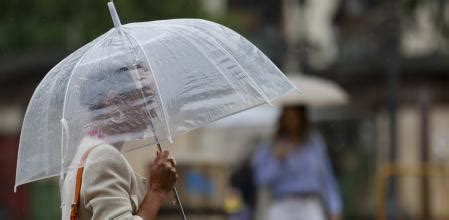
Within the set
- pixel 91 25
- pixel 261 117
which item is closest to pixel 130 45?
pixel 261 117

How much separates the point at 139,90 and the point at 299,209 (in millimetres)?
5073

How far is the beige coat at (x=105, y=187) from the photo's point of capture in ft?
16.5

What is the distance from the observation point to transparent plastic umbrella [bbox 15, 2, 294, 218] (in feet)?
17.4

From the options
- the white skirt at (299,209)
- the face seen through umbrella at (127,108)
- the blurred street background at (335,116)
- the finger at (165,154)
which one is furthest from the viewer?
the blurred street background at (335,116)

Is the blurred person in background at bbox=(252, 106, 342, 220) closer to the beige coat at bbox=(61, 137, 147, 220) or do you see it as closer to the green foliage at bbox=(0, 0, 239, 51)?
the beige coat at bbox=(61, 137, 147, 220)

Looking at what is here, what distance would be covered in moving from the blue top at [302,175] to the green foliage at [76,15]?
16559mm

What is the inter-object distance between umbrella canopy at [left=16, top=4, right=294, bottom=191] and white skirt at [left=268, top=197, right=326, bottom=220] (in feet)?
14.9

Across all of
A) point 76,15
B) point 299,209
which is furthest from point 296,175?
point 76,15

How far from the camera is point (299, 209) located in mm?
10242

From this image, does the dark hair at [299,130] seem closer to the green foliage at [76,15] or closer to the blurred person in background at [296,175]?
the blurred person in background at [296,175]

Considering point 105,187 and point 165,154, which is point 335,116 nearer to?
point 165,154

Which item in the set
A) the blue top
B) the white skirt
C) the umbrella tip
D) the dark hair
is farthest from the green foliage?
the umbrella tip

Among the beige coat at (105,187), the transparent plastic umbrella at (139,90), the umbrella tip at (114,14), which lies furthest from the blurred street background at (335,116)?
the beige coat at (105,187)

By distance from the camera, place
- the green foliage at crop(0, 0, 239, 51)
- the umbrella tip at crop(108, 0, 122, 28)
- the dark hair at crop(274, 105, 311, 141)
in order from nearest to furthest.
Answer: the umbrella tip at crop(108, 0, 122, 28)
the dark hair at crop(274, 105, 311, 141)
the green foliage at crop(0, 0, 239, 51)
